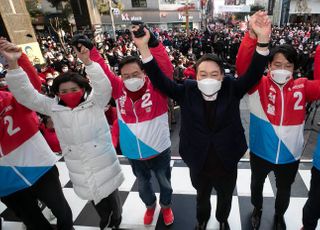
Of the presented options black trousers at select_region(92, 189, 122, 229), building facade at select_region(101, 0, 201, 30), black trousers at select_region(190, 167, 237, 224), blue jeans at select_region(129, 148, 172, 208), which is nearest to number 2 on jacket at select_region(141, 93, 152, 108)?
blue jeans at select_region(129, 148, 172, 208)

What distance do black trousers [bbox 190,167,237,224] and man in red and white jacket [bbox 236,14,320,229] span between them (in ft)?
0.81

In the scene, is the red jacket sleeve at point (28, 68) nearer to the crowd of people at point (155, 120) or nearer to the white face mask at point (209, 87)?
the crowd of people at point (155, 120)

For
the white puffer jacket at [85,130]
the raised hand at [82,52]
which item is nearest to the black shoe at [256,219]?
the white puffer jacket at [85,130]

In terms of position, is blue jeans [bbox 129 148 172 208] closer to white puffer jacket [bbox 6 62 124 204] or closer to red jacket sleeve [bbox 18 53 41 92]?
white puffer jacket [bbox 6 62 124 204]

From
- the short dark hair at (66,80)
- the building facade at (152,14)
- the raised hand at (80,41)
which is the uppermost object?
the building facade at (152,14)

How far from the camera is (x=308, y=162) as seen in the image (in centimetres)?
260

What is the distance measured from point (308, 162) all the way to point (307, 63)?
4849 mm

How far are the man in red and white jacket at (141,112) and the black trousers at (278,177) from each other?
0.65 metres

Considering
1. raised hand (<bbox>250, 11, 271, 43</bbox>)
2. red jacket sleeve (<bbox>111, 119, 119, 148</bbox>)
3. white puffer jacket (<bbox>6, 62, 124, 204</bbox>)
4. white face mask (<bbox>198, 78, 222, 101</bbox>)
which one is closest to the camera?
raised hand (<bbox>250, 11, 271, 43</bbox>)

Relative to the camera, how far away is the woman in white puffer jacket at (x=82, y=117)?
4.61 ft

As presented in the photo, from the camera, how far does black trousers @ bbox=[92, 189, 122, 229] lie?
1.77 metres

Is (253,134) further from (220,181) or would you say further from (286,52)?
(286,52)

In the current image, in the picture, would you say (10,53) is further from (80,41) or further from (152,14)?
(152,14)

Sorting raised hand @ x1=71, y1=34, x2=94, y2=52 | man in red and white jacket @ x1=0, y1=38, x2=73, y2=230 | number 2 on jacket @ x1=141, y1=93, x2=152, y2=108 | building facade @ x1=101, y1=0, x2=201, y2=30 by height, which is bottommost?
man in red and white jacket @ x1=0, y1=38, x2=73, y2=230
